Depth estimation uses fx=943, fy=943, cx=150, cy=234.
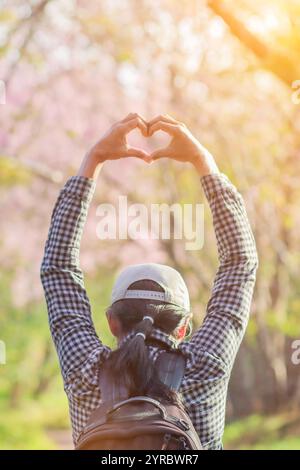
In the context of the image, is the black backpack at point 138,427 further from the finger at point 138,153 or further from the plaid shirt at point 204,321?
the finger at point 138,153

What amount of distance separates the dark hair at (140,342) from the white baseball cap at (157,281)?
0.03ft

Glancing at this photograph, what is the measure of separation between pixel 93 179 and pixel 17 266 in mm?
17588

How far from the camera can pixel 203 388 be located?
2.33 meters

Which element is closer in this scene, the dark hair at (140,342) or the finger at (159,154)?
the dark hair at (140,342)

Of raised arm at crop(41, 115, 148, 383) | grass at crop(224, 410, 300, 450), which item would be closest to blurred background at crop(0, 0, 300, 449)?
Result: grass at crop(224, 410, 300, 450)

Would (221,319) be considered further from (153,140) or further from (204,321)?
(153,140)

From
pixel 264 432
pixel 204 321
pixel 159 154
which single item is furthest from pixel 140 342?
pixel 264 432

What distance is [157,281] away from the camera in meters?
2.34

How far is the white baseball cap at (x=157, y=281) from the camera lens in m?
2.32

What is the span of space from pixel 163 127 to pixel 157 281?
444 mm

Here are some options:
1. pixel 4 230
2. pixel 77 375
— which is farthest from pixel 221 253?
pixel 4 230

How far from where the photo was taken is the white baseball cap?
2.32 meters

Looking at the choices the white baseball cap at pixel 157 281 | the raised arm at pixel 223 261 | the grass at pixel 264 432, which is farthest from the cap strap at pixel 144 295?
the grass at pixel 264 432
